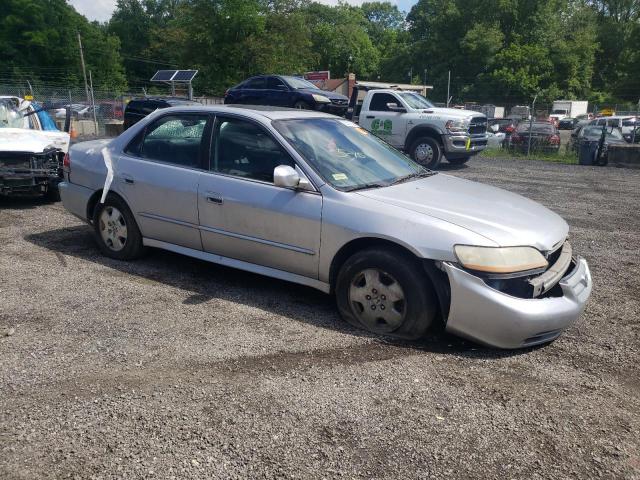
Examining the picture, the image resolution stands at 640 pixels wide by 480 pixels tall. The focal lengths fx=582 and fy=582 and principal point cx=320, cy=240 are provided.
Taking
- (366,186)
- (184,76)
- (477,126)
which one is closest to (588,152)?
(477,126)

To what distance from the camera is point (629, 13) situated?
7019 centimetres

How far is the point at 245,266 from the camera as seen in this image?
4.85 m

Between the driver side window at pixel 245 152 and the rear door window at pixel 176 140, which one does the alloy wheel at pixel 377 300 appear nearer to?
the driver side window at pixel 245 152

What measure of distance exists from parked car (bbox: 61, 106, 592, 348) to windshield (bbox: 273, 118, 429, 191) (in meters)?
0.01

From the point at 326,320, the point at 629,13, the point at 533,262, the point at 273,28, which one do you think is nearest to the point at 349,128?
the point at 326,320

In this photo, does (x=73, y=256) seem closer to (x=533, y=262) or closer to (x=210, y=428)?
(x=210, y=428)

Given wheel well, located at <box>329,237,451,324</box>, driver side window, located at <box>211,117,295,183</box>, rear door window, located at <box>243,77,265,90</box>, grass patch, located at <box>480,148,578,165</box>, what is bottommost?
grass patch, located at <box>480,148,578,165</box>

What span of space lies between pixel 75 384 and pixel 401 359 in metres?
2.02

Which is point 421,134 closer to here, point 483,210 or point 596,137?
point 596,137

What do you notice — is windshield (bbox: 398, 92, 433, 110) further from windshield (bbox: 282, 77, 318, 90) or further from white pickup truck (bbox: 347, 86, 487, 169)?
windshield (bbox: 282, 77, 318, 90)

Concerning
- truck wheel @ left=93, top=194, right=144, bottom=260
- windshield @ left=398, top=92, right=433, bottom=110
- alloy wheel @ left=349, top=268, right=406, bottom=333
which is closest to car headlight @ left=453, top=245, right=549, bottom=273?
alloy wheel @ left=349, top=268, right=406, bottom=333

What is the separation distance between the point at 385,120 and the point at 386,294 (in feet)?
36.2

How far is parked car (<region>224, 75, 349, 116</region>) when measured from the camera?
673 inches

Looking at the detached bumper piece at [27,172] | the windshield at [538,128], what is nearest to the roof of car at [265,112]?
the detached bumper piece at [27,172]
